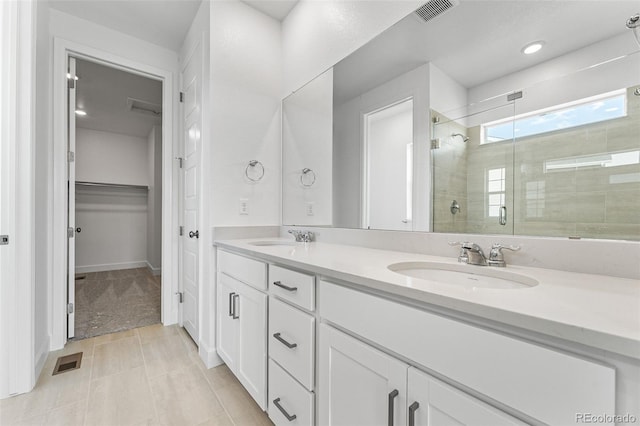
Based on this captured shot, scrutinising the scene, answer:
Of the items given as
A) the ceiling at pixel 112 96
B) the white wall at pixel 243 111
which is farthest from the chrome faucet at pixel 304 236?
the ceiling at pixel 112 96

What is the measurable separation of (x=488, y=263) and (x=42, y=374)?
8.56ft

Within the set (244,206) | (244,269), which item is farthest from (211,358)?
(244,206)

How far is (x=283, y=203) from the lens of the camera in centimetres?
223

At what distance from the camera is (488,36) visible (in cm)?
110

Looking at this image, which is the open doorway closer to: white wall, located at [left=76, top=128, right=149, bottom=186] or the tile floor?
white wall, located at [left=76, top=128, right=149, bottom=186]

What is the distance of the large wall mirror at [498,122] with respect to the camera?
828 mm

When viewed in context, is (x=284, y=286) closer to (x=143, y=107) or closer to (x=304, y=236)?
(x=304, y=236)

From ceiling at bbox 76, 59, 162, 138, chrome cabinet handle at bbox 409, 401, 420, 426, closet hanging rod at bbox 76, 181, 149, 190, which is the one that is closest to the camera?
chrome cabinet handle at bbox 409, 401, 420, 426

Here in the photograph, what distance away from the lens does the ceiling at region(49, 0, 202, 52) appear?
205 cm

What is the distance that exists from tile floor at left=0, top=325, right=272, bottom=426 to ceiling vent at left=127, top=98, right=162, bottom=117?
9.60 ft

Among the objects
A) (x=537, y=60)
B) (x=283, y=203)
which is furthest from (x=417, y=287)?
(x=283, y=203)

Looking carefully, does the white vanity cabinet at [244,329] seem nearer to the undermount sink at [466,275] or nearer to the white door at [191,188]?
the white door at [191,188]

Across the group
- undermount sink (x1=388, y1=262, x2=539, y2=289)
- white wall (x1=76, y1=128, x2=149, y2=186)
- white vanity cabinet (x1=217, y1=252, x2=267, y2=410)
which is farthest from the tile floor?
white wall (x1=76, y1=128, x2=149, y2=186)

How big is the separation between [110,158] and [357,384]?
5.75m
